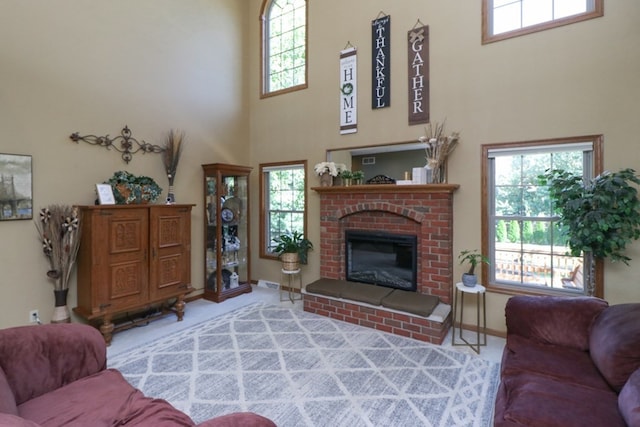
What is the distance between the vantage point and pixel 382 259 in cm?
413

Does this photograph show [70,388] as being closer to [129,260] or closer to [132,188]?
[129,260]

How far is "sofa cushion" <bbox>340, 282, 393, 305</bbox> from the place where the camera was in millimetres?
3570

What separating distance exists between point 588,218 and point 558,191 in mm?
324

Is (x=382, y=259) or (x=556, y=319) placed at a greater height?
(x=382, y=259)

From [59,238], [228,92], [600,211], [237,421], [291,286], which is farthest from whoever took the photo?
[228,92]

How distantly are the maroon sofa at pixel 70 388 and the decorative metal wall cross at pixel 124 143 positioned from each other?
241 cm

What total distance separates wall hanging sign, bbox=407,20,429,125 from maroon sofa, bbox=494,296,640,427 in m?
2.42

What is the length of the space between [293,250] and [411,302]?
1837 millimetres

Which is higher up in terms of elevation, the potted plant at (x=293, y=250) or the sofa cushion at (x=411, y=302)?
the potted plant at (x=293, y=250)

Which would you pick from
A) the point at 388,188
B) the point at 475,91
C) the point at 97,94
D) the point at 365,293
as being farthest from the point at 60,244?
the point at 475,91

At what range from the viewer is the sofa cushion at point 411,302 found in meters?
3.23

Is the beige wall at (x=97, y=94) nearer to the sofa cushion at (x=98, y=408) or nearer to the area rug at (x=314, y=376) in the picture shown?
the area rug at (x=314, y=376)

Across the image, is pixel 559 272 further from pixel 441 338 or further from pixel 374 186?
pixel 374 186

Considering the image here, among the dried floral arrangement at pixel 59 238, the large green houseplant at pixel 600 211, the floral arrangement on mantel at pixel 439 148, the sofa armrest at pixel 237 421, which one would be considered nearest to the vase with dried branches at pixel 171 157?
the dried floral arrangement at pixel 59 238
